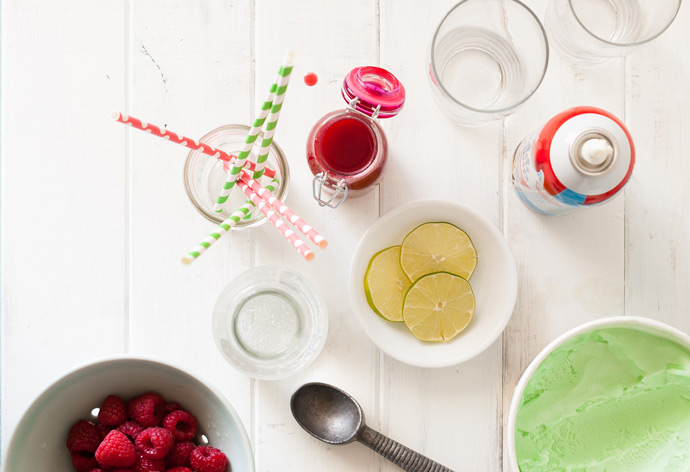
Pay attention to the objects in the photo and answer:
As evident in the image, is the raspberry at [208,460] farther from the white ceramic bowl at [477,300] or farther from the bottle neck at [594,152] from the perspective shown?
the bottle neck at [594,152]

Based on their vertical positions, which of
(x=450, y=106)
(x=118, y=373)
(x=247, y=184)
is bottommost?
(x=118, y=373)

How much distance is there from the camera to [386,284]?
920mm

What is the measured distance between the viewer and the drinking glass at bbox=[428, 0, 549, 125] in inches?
35.5

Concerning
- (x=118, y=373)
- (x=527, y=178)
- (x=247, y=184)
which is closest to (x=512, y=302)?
(x=527, y=178)

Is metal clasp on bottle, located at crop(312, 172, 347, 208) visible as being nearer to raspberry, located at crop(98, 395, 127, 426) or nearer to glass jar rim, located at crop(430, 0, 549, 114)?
glass jar rim, located at crop(430, 0, 549, 114)

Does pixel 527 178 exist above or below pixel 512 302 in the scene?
above

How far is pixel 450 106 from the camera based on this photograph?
0.92 meters

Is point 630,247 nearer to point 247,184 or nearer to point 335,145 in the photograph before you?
point 335,145

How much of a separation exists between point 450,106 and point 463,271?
26cm

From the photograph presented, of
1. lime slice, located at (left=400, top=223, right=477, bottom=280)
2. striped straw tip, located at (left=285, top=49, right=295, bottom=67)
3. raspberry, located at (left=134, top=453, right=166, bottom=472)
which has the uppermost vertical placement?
striped straw tip, located at (left=285, top=49, right=295, bottom=67)

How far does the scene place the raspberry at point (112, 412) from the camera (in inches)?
32.2

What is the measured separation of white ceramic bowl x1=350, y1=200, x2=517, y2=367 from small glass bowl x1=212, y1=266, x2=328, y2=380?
8 cm

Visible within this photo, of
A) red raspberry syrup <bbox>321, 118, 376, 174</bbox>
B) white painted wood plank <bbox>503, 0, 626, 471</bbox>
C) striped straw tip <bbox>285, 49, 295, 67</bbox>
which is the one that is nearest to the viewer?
striped straw tip <bbox>285, 49, 295, 67</bbox>

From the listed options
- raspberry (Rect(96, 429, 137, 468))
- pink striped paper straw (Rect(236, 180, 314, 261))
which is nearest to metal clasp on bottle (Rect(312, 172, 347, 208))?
pink striped paper straw (Rect(236, 180, 314, 261))
